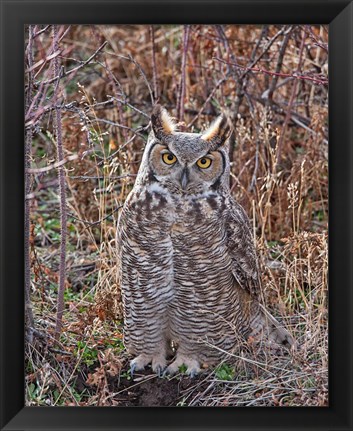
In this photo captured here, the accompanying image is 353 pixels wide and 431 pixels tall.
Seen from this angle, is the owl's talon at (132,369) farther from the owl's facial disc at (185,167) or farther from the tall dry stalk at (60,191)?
the owl's facial disc at (185,167)

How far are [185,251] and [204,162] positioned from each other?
0.87 feet

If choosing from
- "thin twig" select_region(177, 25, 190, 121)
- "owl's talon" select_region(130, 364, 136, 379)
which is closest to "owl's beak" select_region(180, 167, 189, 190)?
"owl's talon" select_region(130, 364, 136, 379)

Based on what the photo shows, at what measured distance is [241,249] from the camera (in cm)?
239

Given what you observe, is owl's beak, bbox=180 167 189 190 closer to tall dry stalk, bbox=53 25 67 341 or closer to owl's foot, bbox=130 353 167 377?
tall dry stalk, bbox=53 25 67 341

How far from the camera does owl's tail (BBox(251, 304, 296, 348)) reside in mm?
2564

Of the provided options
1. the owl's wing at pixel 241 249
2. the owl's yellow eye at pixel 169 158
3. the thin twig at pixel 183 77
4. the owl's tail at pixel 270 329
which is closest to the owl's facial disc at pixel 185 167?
A: the owl's yellow eye at pixel 169 158

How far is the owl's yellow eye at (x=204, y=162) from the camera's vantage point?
88.5 inches
